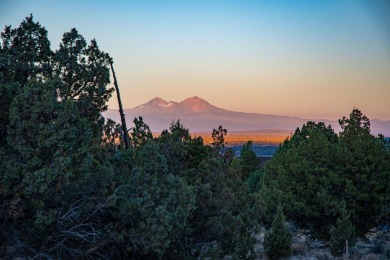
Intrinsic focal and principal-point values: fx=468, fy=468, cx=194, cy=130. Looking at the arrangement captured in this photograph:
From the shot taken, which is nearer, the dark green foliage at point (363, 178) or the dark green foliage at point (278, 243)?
the dark green foliage at point (278, 243)

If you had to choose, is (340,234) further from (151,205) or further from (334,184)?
(151,205)

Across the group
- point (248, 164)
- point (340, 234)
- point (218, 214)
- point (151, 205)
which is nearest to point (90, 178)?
point (151, 205)

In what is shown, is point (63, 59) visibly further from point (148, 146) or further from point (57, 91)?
point (148, 146)

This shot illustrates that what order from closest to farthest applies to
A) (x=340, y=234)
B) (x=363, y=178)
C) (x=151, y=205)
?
(x=151, y=205)
(x=340, y=234)
(x=363, y=178)

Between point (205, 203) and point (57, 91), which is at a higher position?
point (57, 91)

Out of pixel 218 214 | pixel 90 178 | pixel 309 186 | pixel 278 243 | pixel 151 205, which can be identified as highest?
pixel 90 178

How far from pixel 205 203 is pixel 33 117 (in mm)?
5328

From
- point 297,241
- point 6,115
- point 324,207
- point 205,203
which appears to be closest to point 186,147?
point 205,203

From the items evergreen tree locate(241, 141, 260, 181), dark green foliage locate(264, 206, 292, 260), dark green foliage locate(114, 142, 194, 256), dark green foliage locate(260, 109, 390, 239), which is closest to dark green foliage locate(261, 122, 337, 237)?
dark green foliage locate(260, 109, 390, 239)

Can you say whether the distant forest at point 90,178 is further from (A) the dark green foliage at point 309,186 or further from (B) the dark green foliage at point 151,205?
(A) the dark green foliage at point 309,186

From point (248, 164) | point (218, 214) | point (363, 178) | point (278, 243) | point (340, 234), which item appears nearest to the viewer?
point (218, 214)

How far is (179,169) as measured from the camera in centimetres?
1321

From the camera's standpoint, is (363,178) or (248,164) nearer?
(363,178)

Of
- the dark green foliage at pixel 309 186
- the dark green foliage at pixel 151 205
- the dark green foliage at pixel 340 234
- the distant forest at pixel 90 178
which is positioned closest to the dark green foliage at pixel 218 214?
the distant forest at pixel 90 178
